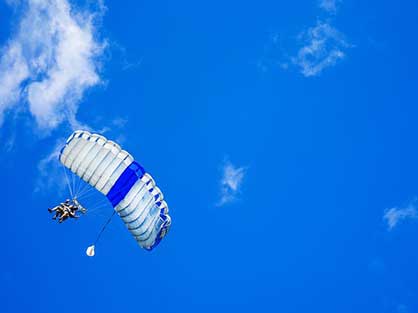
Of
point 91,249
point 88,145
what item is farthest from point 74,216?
point 88,145

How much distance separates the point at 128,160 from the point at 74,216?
4059mm

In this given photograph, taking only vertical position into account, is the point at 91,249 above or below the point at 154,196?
below

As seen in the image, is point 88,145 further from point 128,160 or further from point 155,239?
point 155,239

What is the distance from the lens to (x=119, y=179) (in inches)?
1166

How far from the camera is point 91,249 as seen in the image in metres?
30.1

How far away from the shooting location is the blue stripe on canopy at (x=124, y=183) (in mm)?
29286

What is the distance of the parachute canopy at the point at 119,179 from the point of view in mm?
29359

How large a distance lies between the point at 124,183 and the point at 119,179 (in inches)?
13.1

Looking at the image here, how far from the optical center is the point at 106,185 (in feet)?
97.3

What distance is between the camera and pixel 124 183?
29578 mm

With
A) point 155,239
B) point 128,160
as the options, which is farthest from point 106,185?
point 155,239

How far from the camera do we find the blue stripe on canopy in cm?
2929

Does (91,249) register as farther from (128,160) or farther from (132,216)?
(128,160)

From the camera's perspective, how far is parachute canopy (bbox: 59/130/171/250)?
96.3ft
